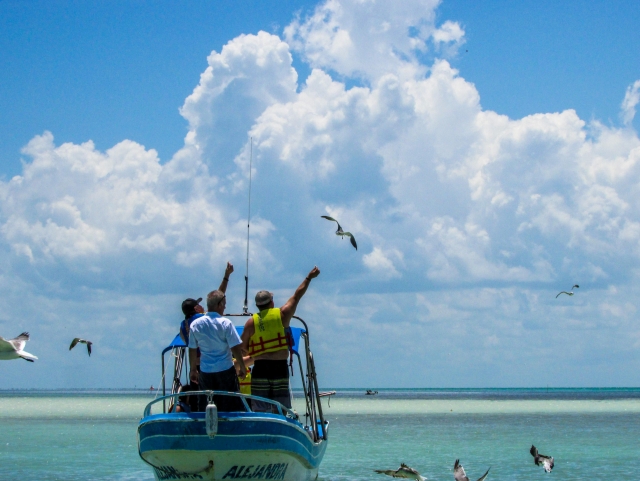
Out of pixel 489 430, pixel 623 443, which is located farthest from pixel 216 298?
pixel 489 430

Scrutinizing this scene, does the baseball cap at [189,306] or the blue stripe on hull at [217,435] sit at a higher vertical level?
the baseball cap at [189,306]

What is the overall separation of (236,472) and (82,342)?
6.24 meters

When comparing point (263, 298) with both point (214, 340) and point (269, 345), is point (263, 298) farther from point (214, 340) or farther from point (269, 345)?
point (214, 340)

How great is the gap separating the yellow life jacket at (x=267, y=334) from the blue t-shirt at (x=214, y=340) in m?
0.88

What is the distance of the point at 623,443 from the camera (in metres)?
20.6

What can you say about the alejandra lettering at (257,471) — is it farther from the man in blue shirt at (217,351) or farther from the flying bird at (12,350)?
the flying bird at (12,350)

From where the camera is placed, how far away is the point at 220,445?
8.84 m

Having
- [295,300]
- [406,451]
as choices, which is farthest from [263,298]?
[406,451]

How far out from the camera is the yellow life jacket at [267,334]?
9.38 meters

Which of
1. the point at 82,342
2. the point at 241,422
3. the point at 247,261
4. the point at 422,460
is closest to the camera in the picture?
the point at 241,422

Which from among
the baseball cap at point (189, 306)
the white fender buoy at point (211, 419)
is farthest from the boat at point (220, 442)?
the baseball cap at point (189, 306)

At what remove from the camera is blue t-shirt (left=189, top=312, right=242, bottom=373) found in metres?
8.30

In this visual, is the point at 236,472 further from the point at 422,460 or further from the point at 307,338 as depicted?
the point at 422,460

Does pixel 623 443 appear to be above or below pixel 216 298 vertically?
below
